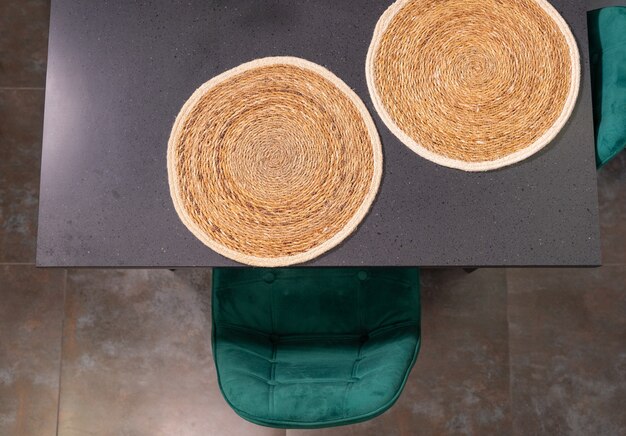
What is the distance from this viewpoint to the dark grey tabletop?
3.80 feet

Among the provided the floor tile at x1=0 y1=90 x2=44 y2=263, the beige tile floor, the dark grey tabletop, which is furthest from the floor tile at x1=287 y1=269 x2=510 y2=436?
the floor tile at x1=0 y1=90 x2=44 y2=263

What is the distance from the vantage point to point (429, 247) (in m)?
1.16

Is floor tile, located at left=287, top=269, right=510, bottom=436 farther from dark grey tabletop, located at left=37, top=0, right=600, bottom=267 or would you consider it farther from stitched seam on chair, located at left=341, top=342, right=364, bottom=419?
dark grey tabletop, located at left=37, top=0, right=600, bottom=267

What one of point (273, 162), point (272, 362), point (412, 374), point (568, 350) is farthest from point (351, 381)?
point (568, 350)

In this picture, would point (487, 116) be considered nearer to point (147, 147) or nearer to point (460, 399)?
point (147, 147)

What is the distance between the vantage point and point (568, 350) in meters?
1.82

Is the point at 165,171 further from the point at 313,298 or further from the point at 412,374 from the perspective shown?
the point at 412,374

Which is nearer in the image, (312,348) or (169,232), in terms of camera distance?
(169,232)

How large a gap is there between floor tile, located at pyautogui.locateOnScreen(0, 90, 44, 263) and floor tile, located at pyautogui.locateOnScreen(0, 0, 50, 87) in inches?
2.0

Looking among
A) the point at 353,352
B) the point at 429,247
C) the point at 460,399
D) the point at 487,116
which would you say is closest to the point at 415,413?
the point at 460,399

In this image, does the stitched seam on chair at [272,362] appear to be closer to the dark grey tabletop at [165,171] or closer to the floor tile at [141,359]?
the dark grey tabletop at [165,171]

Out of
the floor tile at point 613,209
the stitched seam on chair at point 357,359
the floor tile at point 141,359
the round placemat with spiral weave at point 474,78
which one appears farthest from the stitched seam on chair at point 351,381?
the floor tile at point 613,209

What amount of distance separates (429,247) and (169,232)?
1.70ft

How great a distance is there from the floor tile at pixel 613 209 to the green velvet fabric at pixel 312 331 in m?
0.83
